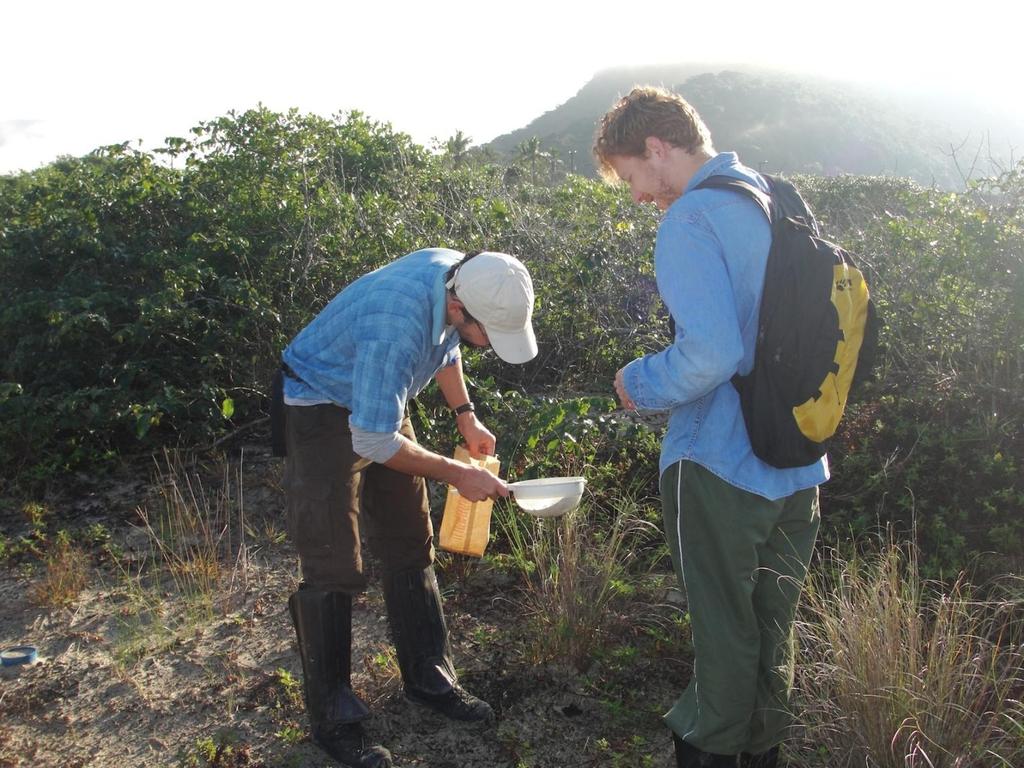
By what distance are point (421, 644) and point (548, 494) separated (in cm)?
78

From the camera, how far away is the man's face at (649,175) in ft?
7.58

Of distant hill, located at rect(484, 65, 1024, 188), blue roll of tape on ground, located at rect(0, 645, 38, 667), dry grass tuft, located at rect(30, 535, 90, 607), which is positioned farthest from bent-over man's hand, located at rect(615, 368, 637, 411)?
distant hill, located at rect(484, 65, 1024, 188)

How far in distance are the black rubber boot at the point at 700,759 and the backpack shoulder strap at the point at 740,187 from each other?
141 centimetres

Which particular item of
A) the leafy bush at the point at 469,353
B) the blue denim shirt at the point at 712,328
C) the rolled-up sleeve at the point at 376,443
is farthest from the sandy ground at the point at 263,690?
the blue denim shirt at the point at 712,328

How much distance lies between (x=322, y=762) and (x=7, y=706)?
126cm

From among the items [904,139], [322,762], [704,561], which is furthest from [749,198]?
[904,139]

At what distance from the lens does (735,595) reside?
2.26 metres

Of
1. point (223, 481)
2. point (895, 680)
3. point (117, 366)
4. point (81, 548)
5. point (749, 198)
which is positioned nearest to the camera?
point (749, 198)

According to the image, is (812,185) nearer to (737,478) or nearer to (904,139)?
(737,478)

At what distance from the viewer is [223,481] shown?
5.26 meters

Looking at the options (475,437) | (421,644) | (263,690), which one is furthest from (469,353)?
(263,690)

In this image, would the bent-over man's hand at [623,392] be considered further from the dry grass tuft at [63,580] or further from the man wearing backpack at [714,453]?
the dry grass tuft at [63,580]

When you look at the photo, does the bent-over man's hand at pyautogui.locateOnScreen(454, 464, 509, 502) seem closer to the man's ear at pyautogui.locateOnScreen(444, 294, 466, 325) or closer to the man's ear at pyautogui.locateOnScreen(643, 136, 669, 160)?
the man's ear at pyautogui.locateOnScreen(444, 294, 466, 325)

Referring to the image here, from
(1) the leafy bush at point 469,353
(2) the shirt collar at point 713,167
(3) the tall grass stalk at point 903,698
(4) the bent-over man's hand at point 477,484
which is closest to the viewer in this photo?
(2) the shirt collar at point 713,167
